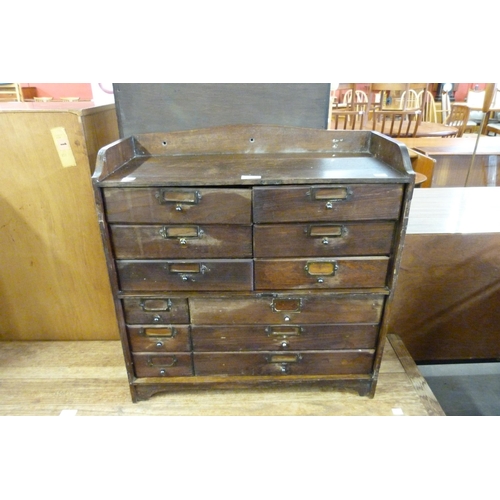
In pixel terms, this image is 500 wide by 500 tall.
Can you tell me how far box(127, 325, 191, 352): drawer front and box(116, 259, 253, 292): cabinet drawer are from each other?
0.17 metres

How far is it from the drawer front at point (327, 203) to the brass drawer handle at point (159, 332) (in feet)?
1.77

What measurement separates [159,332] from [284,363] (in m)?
0.49

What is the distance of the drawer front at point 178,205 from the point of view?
1157 mm

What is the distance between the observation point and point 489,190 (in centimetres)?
213

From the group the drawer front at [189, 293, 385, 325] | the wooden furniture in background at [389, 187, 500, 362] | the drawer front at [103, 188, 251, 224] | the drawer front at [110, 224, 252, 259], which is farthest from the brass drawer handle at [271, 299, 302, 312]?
the wooden furniture in background at [389, 187, 500, 362]

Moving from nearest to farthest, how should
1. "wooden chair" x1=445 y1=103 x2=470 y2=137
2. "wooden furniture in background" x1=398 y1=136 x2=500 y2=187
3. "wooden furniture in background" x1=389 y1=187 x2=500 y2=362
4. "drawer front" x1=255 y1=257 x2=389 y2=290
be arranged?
"drawer front" x1=255 y1=257 x2=389 y2=290 < "wooden furniture in background" x1=389 y1=187 x2=500 y2=362 < "wooden furniture in background" x1=398 y1=136 x2=500 y2=187 < "wooden chair" x1=445 y1=103 x2=470 y2=137

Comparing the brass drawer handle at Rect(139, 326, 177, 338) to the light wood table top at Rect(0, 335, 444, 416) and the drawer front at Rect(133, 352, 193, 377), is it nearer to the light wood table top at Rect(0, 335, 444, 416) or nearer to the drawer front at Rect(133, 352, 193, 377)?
the drawer front at Rect(133, 352, 193, 377)

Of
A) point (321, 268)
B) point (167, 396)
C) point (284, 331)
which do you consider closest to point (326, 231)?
point (321, 268)

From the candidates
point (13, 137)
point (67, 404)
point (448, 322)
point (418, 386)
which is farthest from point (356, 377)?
point (13, 137)

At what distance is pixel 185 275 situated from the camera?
Answer: 1293 mm

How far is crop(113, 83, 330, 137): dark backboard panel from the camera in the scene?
149 cm

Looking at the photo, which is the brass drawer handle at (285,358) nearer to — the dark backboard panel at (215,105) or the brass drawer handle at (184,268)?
the brass drawer handle at (184,268)

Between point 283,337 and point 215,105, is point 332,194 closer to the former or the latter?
point 283,337
